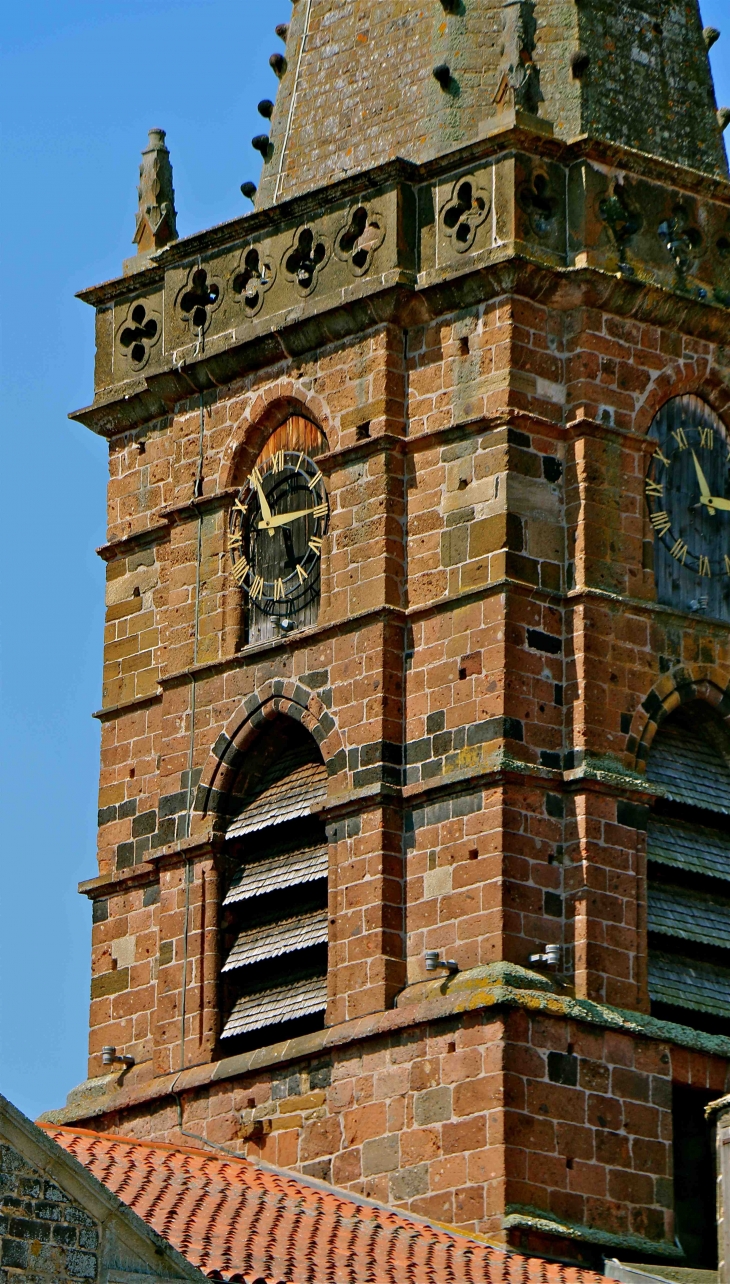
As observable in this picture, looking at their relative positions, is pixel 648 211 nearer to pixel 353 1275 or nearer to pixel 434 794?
pixel 434 794

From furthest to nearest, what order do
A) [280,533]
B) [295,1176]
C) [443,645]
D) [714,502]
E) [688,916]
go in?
[280,533] → [714,502] → [688,916] → [443,645] → [295,1176]

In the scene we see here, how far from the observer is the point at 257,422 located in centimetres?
4425

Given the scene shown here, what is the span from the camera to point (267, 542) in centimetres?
4384

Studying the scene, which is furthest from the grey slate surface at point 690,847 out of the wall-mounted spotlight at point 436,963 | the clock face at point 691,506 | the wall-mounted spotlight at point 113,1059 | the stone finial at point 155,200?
the stone finial at point 155,200

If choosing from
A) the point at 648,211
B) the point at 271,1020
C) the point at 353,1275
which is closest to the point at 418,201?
the point at 648,211

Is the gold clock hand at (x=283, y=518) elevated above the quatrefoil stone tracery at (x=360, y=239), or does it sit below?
below

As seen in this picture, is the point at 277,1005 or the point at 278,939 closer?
the point at 277,1005

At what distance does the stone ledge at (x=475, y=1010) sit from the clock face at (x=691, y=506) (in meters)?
4.41

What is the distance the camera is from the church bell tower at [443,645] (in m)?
40.2

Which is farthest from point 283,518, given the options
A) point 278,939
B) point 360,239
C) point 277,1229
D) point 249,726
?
point 277,1229

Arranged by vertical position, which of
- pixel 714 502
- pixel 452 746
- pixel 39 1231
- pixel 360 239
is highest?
pixel 360 239

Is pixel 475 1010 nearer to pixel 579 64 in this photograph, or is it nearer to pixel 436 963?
pixel 436 963

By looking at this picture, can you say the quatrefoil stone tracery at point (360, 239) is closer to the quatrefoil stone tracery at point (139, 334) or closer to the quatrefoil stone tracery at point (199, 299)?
the quatrefoil stone tracery at point (199, 299)

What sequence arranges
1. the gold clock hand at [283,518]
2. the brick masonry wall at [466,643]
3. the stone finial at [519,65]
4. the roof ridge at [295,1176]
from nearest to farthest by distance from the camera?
the roof ridge at [295,1176] < the brick masonry wall at [466,643] < the stone finial at [519,65] < the gold clock hand at [283,518]
